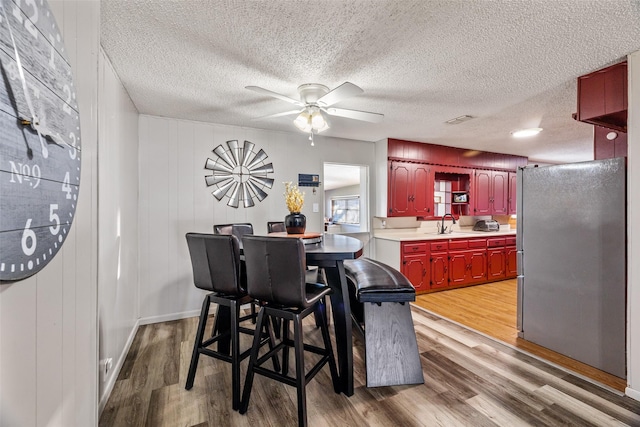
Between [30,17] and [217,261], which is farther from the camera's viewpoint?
[217,261]

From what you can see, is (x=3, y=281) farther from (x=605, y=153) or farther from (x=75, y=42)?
(x=605, y=153)

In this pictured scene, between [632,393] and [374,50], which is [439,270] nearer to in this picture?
[632,393]

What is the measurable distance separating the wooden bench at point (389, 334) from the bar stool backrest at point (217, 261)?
891 millimetres

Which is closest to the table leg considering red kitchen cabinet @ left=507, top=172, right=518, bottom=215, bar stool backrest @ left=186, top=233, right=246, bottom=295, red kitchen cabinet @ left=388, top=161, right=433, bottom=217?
bar stool backrest @ left=186, top=233, right=246, bottom=295

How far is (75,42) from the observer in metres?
1.00

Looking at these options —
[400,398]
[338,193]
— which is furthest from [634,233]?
[338,193]

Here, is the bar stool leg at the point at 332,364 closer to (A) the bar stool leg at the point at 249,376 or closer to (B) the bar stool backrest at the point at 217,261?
(A) the bar stool leg at the point at 249,376

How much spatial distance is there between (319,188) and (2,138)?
3.51 m

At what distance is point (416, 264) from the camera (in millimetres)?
4059

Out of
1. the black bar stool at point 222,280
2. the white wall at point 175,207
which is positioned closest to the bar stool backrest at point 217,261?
the black bar stool at point 222,280

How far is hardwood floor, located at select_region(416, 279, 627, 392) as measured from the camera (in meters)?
2.21

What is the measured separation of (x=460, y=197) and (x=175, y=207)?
182 inches

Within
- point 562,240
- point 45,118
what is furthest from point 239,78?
point 562,240

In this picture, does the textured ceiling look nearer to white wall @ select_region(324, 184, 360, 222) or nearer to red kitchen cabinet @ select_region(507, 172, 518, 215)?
red kitchen cabinet @ select_region(507, 172, 518, 215)
